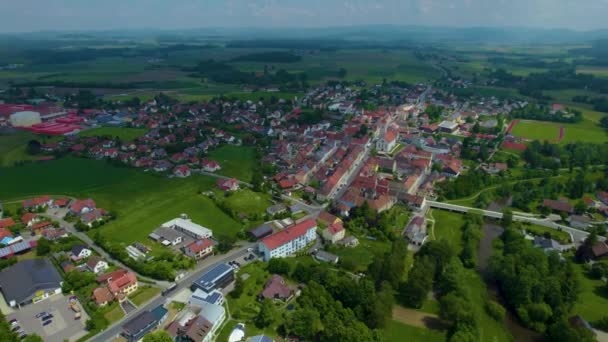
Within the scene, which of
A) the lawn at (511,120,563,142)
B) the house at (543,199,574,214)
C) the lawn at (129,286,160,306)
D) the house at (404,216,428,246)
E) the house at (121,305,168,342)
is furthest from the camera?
the lawn at (511,120,563,142)

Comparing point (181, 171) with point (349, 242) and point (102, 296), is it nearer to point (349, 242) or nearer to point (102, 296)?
point (102, 296)

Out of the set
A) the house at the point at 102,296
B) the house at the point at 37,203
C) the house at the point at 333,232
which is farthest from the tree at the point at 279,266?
the house at the point at 37,203

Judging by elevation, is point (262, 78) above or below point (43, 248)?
above

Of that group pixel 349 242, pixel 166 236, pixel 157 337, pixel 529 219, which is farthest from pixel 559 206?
pixel 157 337

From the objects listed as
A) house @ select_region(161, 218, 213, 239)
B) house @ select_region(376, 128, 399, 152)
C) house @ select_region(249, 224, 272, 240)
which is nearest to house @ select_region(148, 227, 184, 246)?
house @ select_region(161, 218, 213, 239)

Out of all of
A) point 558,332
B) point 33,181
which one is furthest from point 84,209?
point 558,332

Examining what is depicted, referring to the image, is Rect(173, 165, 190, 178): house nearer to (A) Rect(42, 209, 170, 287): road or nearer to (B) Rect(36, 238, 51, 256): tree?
(A) Rect(42, 209, 170, 287): road
